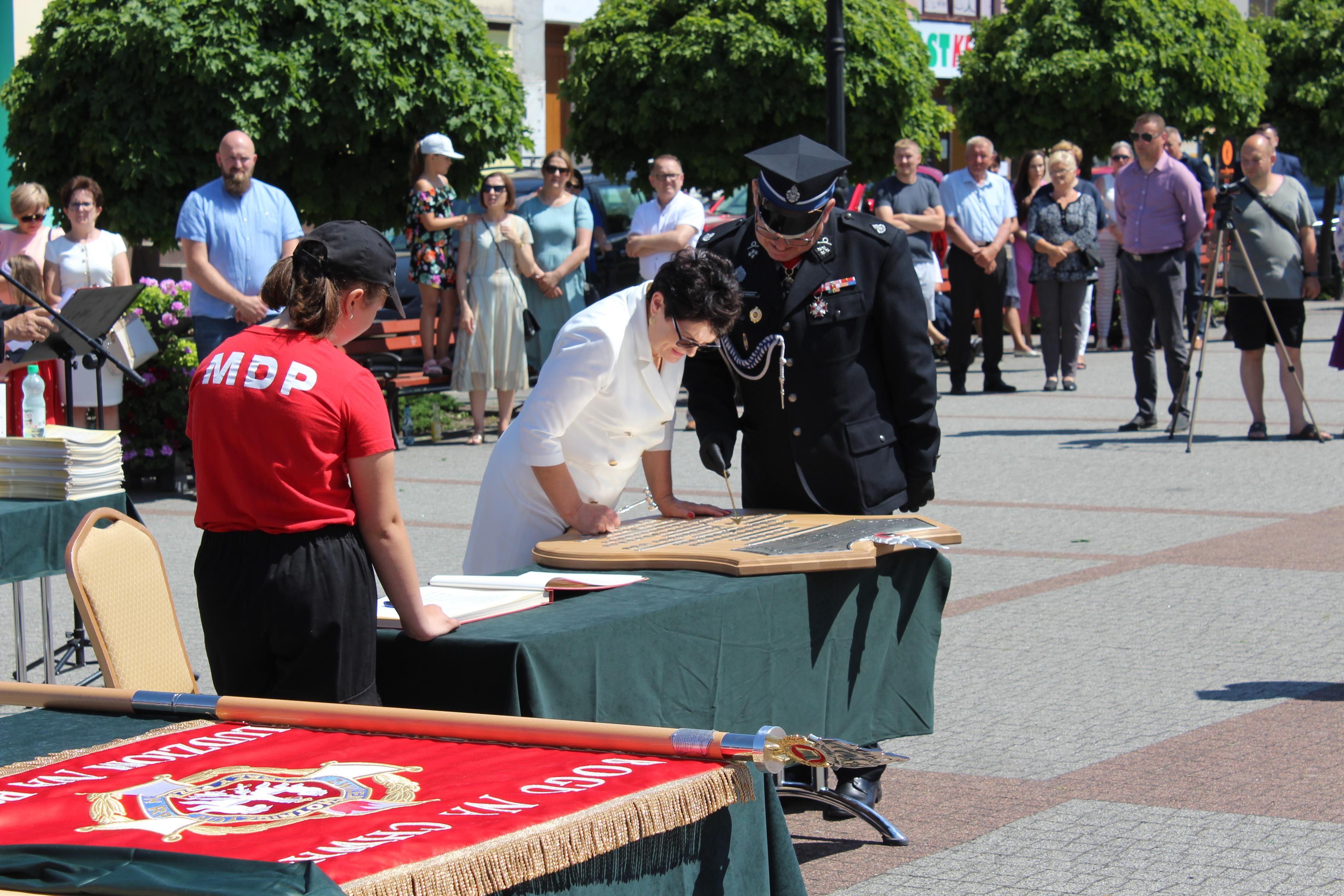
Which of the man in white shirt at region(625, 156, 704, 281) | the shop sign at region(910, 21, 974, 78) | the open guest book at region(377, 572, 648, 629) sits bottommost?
the open guest book at region(377, 572, 648, 629)

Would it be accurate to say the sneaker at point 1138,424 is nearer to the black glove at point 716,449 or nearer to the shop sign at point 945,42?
the black glove at point 716,449

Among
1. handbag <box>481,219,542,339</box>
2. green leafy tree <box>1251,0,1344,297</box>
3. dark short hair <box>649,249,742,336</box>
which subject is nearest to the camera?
dark short hair <box>649,249,742,336</box>

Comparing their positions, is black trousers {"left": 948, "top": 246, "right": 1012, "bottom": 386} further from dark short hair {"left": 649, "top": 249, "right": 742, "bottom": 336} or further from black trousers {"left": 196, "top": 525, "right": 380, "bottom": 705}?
black trousers {"left": 196, "top": 525, "right": 380, "bottom": 705}

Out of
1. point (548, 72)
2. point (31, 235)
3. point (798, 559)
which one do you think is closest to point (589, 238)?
point (31, 235)

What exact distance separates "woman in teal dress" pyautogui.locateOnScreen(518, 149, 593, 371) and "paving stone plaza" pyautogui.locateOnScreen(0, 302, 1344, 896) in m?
1.53

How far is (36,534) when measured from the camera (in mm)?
5457

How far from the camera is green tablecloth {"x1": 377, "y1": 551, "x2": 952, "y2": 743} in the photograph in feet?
11.4

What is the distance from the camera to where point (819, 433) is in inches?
192

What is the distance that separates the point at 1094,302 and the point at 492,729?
18.1 metres

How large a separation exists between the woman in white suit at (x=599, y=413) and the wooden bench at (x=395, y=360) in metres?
7.29

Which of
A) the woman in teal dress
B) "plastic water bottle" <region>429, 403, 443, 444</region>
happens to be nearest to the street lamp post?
the woman in teal dress

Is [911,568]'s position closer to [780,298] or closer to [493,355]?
[780,298]

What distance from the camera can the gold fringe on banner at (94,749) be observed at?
109 inches

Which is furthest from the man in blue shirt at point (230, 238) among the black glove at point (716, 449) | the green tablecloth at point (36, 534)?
the black glove at point (716, 449)
